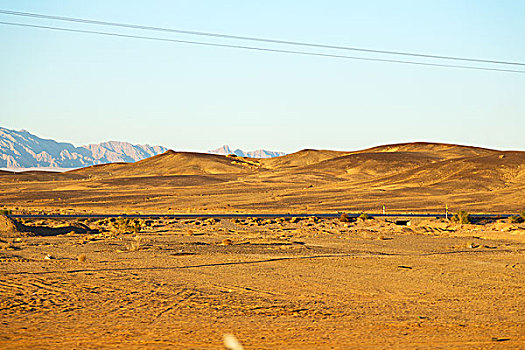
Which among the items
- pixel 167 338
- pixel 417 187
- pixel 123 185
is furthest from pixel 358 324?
pixel 123 185

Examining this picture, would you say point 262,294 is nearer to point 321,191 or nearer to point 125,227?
point 125,227

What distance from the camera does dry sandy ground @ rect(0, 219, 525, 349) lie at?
12.7m

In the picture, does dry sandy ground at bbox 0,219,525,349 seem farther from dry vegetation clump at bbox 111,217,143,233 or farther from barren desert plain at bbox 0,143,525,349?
dry vegetation clump at bbox 111,217,143,233

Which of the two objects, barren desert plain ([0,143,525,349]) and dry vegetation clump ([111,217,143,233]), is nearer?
barren desert plain ([0,143,525,349])

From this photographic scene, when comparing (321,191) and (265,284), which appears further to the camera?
(321,191)

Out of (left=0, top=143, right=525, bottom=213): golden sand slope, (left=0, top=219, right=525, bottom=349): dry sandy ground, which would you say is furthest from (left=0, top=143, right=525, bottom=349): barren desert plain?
(left=0, top=143, right=525, bottom=213): golden sand slope

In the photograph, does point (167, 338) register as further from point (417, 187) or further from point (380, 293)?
point (417, 187)

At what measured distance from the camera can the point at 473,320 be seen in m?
14.7

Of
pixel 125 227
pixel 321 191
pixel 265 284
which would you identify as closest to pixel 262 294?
pixel 265 284

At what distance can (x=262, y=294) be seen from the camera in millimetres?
18344

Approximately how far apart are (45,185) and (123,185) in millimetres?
17076

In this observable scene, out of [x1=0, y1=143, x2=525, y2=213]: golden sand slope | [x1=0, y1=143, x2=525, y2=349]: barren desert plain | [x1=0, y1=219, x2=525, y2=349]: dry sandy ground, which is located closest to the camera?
[x1=0, y1=219, x2=525, y2=349]: dry sandy ground

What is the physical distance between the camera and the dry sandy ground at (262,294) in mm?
12734

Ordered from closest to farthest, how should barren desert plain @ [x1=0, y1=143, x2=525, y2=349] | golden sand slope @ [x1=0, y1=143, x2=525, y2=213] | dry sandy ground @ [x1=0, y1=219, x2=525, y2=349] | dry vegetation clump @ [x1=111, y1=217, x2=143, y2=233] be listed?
dry sandy ground @ [x1=0, y1=219, x2=525, y2=349], barren desert plain @ [x1=0, y1=143, x2=525, y2=349], dry vegetation clump @ [x1=111, y1=217, x2=143, y2=233], golden sand slope @ [x1=0, y1=143, x2=525, y2=213]
